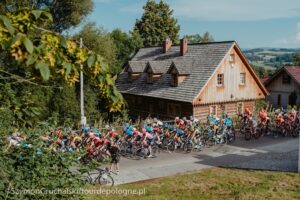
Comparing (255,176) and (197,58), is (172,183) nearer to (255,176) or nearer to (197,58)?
(255,176)

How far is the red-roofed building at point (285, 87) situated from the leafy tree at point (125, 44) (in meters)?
15.9

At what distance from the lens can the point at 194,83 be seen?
27.1m

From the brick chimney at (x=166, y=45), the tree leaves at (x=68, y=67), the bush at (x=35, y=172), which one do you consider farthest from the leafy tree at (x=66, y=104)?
the tree leaves at (x=68, y=67)

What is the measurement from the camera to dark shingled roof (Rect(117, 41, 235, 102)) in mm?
27000

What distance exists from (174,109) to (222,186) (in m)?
15.4

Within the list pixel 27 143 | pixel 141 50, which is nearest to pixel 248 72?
pixel 141 50

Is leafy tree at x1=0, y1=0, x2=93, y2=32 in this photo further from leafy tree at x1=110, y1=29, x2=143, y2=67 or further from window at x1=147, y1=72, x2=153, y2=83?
leafy tree at x1=110, y1=29, x2=143, y2=67

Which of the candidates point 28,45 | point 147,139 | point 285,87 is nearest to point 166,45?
point 285,87

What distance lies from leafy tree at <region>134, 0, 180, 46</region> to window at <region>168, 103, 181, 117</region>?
29.0m

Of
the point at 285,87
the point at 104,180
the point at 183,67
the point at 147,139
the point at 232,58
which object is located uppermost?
the point at 232,58

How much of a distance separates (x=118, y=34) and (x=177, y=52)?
15.0 meters

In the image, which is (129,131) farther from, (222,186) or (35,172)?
(35,172)

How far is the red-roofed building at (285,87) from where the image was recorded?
39781mm

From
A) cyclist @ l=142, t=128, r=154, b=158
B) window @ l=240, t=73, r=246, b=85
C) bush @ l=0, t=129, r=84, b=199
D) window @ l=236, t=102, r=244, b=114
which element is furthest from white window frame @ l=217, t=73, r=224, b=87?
bush @ l=0, t=129, r=84, b=199
